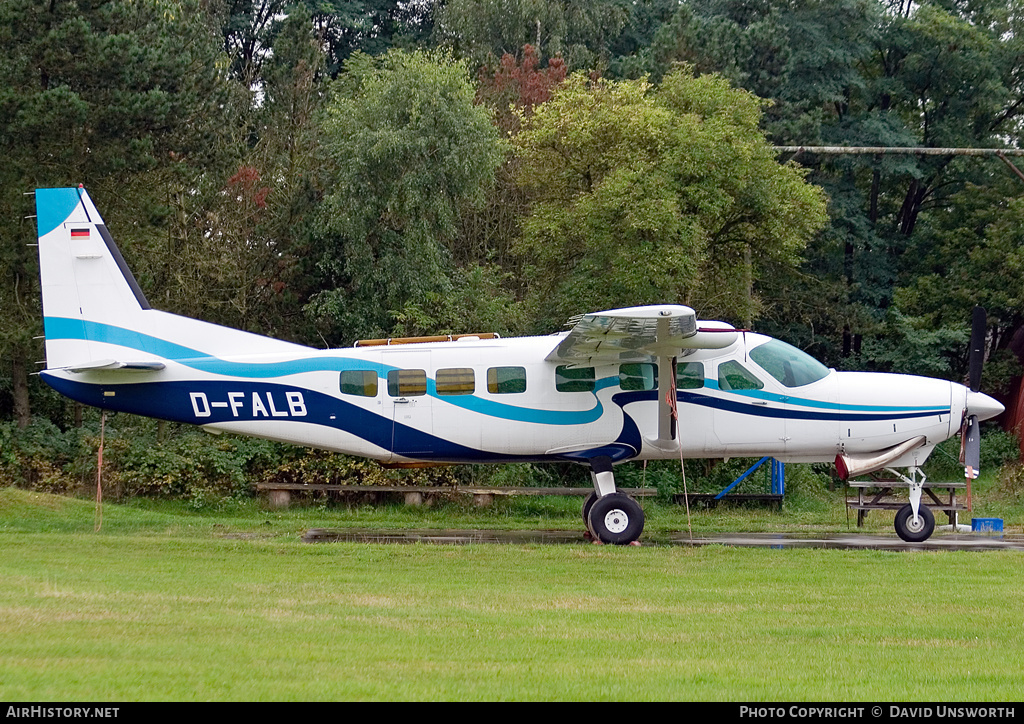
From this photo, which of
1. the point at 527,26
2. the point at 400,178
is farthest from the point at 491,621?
the point at 527,26

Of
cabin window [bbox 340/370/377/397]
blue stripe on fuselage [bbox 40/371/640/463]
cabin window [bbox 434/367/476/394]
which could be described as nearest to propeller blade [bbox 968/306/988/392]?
blue stripe on fuselage [bbox 40/371/640/463]

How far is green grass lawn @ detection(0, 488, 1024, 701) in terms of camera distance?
308 inches

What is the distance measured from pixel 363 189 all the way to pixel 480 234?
8.44 metres

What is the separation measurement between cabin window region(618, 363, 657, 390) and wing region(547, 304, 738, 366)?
0.34 ft

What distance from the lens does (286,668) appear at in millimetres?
8156

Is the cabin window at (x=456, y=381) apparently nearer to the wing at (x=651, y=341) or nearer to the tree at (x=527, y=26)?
the wing at (x=651, y=341)

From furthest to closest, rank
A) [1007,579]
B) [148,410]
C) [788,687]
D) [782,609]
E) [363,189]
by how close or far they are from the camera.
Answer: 1. [363,189]
2. [148,410]
3. [1007,579]
4. [782,609]
5. [788,687]

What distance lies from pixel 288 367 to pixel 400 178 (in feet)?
37.2

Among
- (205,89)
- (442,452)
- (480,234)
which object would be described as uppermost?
(205,89)

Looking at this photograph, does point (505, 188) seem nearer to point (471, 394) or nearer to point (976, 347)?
point (471, 394)

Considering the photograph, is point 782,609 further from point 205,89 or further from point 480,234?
point 480,234

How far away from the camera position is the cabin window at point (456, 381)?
705 inches

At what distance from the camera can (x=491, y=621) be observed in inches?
424

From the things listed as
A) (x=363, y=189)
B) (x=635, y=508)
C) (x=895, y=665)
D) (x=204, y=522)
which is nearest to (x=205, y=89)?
(x=363, y=189)
